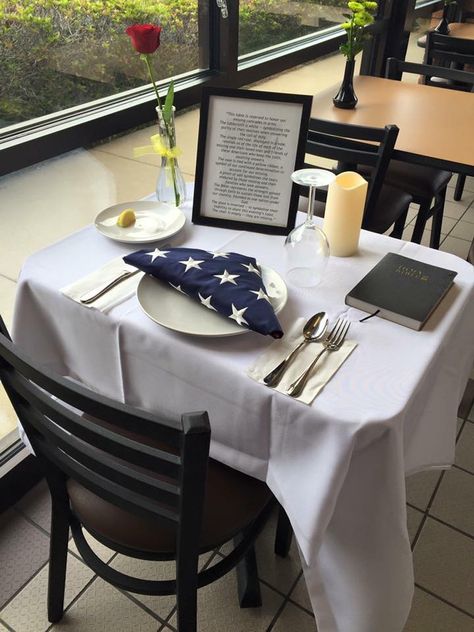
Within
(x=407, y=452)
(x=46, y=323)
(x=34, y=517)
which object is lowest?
(x=34, y=517)

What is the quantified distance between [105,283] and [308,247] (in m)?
0.42

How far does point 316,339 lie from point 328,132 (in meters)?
1.01

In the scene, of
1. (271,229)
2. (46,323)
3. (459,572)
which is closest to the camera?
(46,323)

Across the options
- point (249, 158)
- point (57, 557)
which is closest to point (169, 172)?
point (249, 158)

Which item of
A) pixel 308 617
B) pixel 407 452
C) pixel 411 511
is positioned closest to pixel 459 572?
pixel 411 511

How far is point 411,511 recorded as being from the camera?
1.48 m

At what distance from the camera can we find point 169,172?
1.30 metres

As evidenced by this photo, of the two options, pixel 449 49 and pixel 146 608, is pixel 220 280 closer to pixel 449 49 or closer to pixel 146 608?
pixel 146 608

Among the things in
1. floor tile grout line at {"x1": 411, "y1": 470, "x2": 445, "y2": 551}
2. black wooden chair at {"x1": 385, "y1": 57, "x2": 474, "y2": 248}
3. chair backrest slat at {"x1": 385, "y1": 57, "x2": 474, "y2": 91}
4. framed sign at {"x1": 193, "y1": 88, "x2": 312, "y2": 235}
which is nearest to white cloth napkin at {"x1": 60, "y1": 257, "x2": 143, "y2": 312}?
framed sign at {"x1": 193, "y1": 88, "x2": 312, "y2": 235}

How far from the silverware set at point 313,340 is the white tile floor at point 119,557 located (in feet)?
2.43

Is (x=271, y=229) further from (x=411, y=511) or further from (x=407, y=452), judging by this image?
(x=411, y=511)

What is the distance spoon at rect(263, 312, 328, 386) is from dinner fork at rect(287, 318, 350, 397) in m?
0.02

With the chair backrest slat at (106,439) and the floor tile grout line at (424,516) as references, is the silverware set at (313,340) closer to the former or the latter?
the chair backrest slat at (106,439)

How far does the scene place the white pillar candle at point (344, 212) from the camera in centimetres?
111
